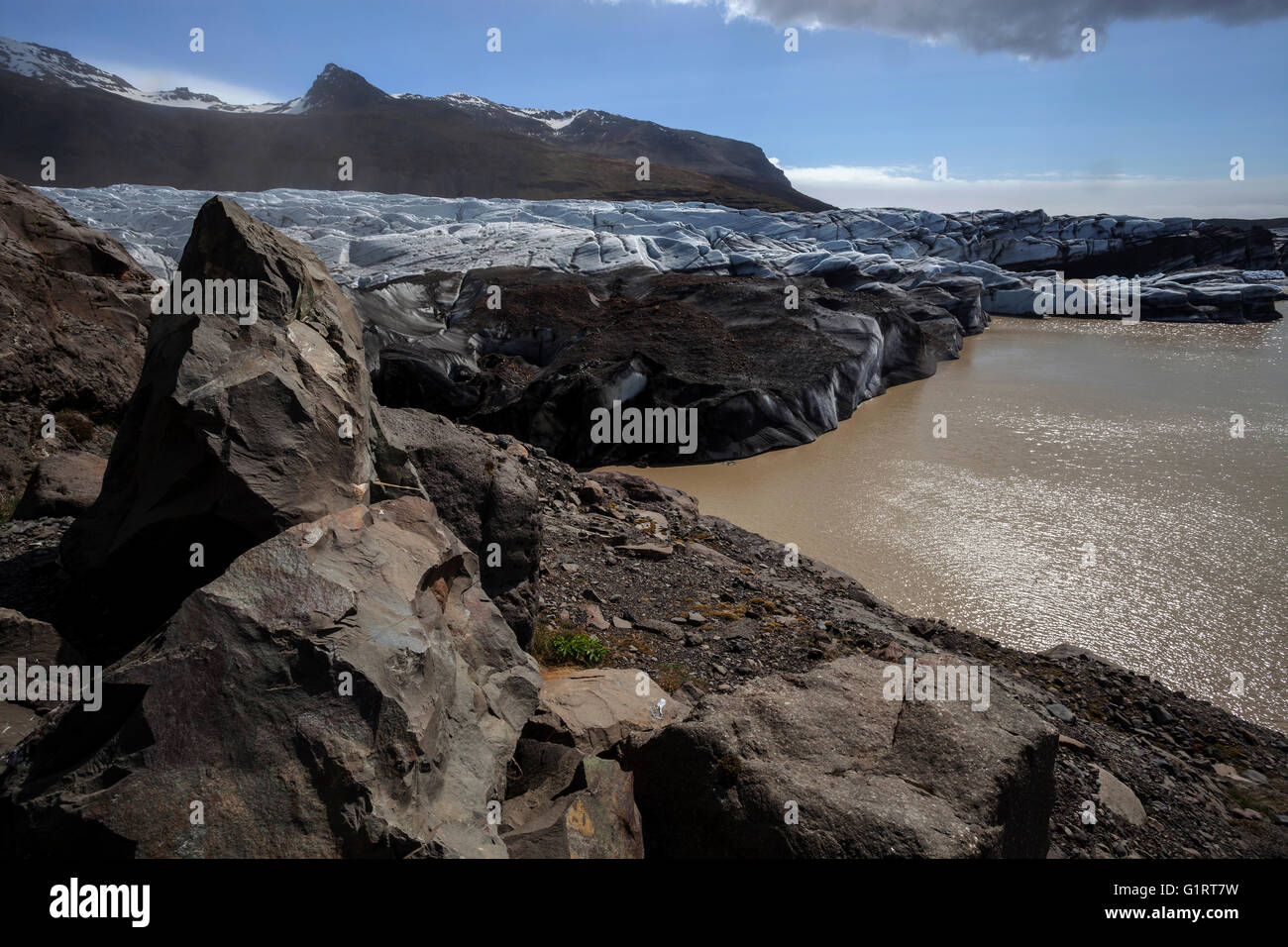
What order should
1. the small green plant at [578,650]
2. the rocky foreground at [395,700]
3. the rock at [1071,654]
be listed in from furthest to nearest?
the rock at [1071,654] < the small green plant at [578,650] < the rocky foreground at [395,700]

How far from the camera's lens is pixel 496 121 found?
17412cm

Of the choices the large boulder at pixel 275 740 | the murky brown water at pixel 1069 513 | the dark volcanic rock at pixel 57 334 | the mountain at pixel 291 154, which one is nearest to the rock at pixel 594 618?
the large boulder at pixel 275 740


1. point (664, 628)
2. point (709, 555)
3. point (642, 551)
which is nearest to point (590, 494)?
point (642, 551)

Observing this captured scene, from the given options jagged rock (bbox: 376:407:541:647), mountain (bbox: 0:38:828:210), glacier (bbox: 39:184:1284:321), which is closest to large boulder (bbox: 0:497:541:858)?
jagged rock (bbox: 376:407:541:647)

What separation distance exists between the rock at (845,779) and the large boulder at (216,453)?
290cm

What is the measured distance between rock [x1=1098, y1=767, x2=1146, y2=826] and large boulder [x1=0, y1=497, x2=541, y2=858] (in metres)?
5.44

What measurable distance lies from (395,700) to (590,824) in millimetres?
1348

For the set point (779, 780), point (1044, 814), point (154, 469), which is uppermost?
point (154, 469)

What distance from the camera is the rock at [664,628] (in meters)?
8.17

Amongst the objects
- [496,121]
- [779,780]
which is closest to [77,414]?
[779,780]

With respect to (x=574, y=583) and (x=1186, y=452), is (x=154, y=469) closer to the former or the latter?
(x=574, y=583)

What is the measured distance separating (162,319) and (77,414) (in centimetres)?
444

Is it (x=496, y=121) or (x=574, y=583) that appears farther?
(x=496, y=121)

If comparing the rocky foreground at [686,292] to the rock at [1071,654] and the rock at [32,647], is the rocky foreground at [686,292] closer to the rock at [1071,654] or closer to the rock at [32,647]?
the rock at [32,647]
